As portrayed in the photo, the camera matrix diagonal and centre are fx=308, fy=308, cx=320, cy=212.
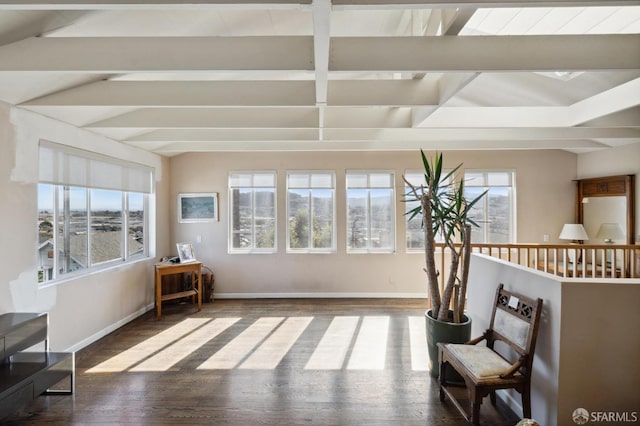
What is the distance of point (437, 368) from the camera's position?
2930 millimetres

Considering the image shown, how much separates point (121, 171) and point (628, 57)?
530cm

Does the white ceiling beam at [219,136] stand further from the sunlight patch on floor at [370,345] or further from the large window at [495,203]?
the large window at [495,203]

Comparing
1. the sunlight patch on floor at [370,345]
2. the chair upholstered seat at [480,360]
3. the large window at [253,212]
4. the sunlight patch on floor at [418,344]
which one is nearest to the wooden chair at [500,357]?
the chair upholstered seat at [480,360]

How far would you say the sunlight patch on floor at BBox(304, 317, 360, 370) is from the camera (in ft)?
10.5

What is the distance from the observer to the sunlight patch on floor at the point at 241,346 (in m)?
3.21

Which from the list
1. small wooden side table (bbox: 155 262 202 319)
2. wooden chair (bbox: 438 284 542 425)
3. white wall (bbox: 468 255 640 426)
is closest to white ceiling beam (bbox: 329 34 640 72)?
white wall (bbox: 468 255 640 426)

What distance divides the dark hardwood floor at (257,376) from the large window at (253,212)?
1409 mm

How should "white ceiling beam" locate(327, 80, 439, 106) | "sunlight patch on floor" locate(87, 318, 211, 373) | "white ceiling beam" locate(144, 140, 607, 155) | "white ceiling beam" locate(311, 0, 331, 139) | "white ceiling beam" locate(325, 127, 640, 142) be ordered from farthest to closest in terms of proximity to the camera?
"white ceiling beam" locate(144, 140, 607, 155)
"white ceiling beam" locate(325, 127, 640, 142)
"sunlight patch on floor" locate(87, 318, 211, 373)
"white ceiling beam" locate(327, 80, 439, 106)
"white ceiling beam" locate(311, 0, 331, 139)

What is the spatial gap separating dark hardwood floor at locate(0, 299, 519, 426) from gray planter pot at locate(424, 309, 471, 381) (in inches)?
7.9

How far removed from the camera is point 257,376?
2.97m

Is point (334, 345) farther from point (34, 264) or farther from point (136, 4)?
point (136, 4)

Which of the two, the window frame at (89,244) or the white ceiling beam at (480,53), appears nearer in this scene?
the white ceiling beam at (480,53)

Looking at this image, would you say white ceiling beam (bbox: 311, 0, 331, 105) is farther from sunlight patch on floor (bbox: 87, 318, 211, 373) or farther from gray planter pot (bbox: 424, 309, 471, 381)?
sunlight patch on floor (bbox: 87, 318, 211, 373)

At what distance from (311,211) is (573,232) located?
4.28m
